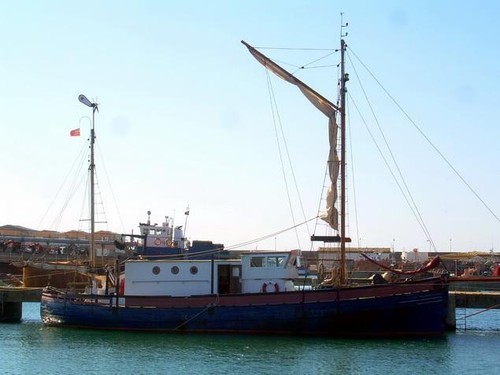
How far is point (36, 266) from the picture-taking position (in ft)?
179

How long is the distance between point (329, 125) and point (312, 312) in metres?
9.37

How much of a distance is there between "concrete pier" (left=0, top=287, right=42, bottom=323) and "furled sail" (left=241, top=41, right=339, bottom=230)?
1900 centimetres

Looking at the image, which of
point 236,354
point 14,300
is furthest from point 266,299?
point 14,300

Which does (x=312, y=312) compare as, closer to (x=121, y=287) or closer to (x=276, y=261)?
(x=276, y=261)

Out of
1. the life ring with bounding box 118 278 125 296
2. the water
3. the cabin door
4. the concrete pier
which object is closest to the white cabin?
the cabin door

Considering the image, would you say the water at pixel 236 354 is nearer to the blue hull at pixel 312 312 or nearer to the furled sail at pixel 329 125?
the blue hull at pixel 312 312

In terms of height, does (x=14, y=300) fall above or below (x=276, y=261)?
below

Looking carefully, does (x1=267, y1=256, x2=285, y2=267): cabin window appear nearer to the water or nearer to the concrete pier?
the water

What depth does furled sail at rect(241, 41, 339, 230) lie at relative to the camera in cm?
3644

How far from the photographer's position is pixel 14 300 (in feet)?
146

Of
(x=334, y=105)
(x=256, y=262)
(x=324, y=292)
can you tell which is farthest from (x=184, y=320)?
(x=334, y=105)

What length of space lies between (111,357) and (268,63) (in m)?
16.7

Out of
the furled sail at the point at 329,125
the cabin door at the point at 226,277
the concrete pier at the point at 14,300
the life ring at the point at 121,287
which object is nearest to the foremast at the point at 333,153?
the furled sail at the point at 329,125

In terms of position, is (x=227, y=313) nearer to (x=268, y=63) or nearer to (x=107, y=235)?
(x=268, y=63)
